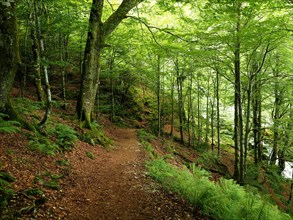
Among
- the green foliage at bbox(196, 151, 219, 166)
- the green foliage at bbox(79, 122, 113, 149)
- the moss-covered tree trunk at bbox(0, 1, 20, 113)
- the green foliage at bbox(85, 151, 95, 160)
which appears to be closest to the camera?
the moss-covered tree trunk at bbox(0, 1, 20, 113)

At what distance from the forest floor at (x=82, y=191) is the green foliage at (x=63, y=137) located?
1.33 ft

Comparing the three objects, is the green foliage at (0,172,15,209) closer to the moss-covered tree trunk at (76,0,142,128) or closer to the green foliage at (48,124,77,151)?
the green foliage at (48,124,77,151)

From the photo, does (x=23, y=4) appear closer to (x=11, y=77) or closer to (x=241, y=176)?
(x=11, y=77)

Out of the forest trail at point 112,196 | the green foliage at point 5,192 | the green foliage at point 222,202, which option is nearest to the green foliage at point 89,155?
the forest trail at point 112,196

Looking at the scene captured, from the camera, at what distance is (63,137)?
789 centimetres

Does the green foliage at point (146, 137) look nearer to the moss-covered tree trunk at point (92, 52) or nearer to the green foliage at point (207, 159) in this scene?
A: the green foliage at point (207, 159)

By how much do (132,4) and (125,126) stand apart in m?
12.1

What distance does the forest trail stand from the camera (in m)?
4.21

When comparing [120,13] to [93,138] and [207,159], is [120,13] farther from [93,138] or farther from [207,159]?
[207,159]

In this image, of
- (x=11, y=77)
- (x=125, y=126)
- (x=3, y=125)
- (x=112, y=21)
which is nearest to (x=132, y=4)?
(x=112, y=21)

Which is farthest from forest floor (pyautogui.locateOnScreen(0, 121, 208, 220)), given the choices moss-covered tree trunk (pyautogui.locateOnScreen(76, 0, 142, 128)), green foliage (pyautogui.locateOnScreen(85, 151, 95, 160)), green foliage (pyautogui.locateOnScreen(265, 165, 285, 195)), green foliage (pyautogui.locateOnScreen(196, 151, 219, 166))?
green foliage (pyautogui.locateOnScreen(265, 165, 285, 195))

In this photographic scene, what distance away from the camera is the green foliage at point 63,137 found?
7.30 m

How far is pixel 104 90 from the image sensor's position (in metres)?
22.8

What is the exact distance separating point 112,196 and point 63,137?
3.74 meters
